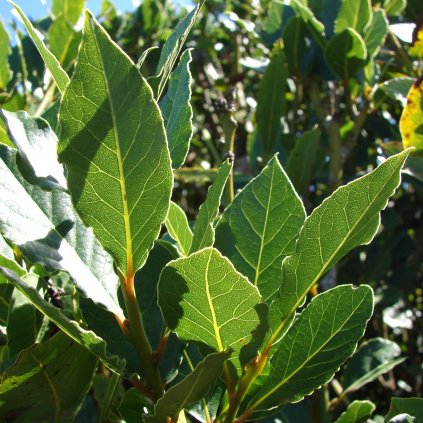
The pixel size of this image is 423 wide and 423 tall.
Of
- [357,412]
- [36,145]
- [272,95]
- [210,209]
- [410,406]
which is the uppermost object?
[36,145]

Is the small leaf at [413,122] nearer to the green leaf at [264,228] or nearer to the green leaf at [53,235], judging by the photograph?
the green leaf at [264,228]

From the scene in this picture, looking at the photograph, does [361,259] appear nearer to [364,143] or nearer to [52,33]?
[364,143]

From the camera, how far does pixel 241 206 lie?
949 millimetres

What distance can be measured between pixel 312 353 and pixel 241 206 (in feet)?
0.77

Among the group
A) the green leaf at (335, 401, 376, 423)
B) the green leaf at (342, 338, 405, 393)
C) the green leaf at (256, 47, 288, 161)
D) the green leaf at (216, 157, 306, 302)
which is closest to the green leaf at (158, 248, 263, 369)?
the green leaf at (216, 157, 306, 302)

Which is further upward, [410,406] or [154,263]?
[154,263]

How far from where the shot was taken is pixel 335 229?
80 centimetres

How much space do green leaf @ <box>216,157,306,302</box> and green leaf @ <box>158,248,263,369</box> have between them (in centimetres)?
12

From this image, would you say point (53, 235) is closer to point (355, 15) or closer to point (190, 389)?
point (190, 389)

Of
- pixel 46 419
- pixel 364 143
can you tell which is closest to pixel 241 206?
pixel 46 419

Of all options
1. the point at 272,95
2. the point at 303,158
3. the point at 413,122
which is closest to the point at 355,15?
the point at 272,95

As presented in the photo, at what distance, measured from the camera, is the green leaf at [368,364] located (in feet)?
4.87

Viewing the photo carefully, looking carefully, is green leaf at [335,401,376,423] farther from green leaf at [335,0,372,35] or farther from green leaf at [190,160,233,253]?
green leaf at [335,0,372,35]

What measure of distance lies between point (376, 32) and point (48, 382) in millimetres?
1234
